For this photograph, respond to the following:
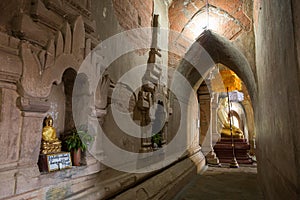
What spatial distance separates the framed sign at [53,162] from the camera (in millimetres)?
2008

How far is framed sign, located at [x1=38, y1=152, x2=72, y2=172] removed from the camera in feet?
6.59

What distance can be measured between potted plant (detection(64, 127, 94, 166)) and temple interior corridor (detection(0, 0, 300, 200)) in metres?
0.01

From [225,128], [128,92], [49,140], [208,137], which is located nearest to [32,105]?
[49,140]

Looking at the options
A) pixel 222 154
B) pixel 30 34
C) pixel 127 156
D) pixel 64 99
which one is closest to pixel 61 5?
pixel 30 34

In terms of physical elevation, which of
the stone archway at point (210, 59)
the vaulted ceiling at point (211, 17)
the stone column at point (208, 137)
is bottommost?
the stone column at point (208, 137)

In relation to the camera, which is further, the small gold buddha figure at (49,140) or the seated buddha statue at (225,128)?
the seated buddha statue at (225,128)

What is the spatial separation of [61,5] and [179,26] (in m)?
4.06

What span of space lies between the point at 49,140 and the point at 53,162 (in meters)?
0.22

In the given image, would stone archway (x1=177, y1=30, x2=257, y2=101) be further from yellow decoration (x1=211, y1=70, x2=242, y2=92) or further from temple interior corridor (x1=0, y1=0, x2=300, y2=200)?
yellow decoration (x1=211, y1=70, x2=242, y2=92)

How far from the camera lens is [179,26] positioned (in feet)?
19.0

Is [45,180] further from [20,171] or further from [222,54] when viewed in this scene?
[222,54]

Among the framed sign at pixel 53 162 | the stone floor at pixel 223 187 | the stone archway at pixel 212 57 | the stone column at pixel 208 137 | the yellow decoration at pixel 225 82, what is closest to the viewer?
the framed sign at pixel 53 162

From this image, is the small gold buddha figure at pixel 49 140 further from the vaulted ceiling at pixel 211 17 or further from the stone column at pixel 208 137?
the stone column at pixel 208 137

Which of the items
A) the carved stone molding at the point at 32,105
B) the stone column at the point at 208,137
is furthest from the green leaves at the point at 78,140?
the stone column at the point at 208,137
